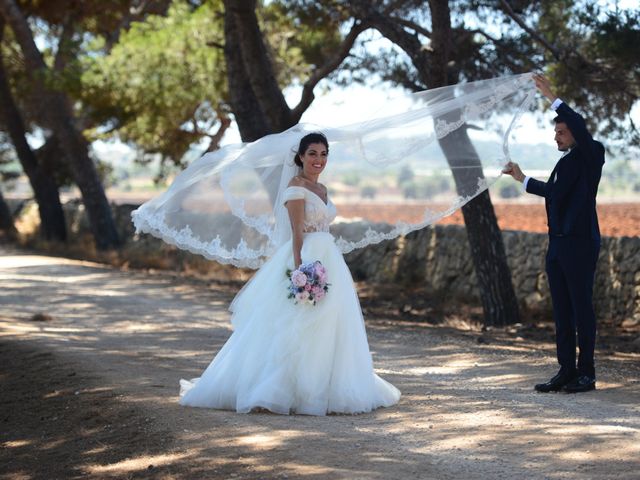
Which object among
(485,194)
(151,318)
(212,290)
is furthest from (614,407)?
(212,290)

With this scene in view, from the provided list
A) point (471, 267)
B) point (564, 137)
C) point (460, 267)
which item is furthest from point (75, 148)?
point (564, 137)

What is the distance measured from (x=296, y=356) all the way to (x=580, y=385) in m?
2.24

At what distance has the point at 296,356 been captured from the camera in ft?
24.2

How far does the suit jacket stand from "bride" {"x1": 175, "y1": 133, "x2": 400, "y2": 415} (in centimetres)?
165

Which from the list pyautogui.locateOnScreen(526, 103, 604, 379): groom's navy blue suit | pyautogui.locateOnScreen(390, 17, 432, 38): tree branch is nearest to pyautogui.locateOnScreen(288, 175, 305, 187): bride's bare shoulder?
pyautogui.locateOnScreen(526, 103, 604, 379): groom's navy blue suit

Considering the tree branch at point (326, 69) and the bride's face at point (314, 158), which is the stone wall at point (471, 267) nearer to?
the tree branch at point (326, 69)

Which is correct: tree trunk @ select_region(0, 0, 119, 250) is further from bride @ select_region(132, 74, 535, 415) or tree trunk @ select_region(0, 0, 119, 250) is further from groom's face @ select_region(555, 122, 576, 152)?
groom's face @ select_region(555, 122, 576, 152)

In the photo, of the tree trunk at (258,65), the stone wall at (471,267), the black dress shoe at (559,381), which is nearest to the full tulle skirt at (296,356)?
the black dress shoe at (559,381)

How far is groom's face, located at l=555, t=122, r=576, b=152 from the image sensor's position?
24.9 ft

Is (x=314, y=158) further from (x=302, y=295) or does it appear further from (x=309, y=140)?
(x=302, y=295)

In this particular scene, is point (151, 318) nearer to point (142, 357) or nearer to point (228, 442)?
point (142, 357)

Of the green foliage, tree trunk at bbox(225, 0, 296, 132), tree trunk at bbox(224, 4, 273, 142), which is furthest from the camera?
the green foliage

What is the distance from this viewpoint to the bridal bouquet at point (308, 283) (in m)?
7.41

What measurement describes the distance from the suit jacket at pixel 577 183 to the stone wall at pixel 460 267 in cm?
596
